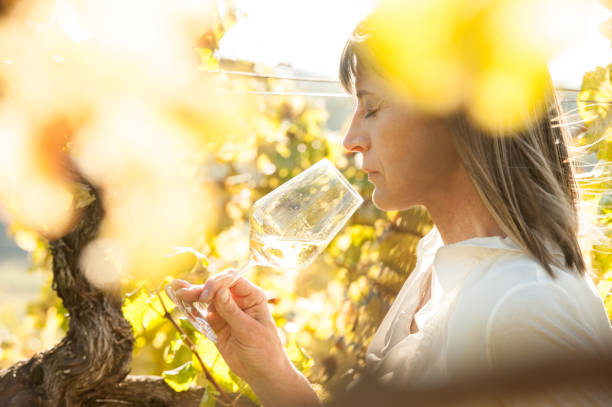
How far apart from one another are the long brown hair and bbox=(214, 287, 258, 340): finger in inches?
22.5

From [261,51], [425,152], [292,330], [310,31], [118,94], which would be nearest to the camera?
[425,152]

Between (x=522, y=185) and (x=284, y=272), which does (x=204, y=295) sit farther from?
(x=284, y=272)

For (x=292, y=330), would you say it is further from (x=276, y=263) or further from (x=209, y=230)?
(x=209, y=230)

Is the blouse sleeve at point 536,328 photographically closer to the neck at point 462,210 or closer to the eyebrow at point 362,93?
the neck at point 462,210

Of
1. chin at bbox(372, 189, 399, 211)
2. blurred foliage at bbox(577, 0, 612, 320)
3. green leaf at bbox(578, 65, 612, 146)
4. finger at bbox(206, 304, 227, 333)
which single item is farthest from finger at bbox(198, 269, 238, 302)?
green leaf at bbox(578, 65, 612, 146)

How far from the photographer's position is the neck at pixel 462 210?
1.25 meters

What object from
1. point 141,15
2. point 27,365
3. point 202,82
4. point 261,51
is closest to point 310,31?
point 261,51

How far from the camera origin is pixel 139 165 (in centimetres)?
149

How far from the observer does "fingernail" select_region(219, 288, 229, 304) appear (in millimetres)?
1171

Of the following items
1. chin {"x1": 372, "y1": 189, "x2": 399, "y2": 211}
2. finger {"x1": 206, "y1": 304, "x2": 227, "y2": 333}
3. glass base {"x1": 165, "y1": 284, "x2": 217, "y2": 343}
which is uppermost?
chin {"x1": 372, "y1": 189, "x2": 399, "y2": 211}

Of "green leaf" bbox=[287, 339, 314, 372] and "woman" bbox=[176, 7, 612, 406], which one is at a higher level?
"woman" bbox=[176, 7, 612, 406]

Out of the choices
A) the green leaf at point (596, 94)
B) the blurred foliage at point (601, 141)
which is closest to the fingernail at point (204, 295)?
the blurred foliage at point (601, 141)

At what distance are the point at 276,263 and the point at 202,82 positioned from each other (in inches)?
22.6

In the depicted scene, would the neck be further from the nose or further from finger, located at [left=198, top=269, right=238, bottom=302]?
finger, located at [left=198, top=269, right=238, bottom=302]
